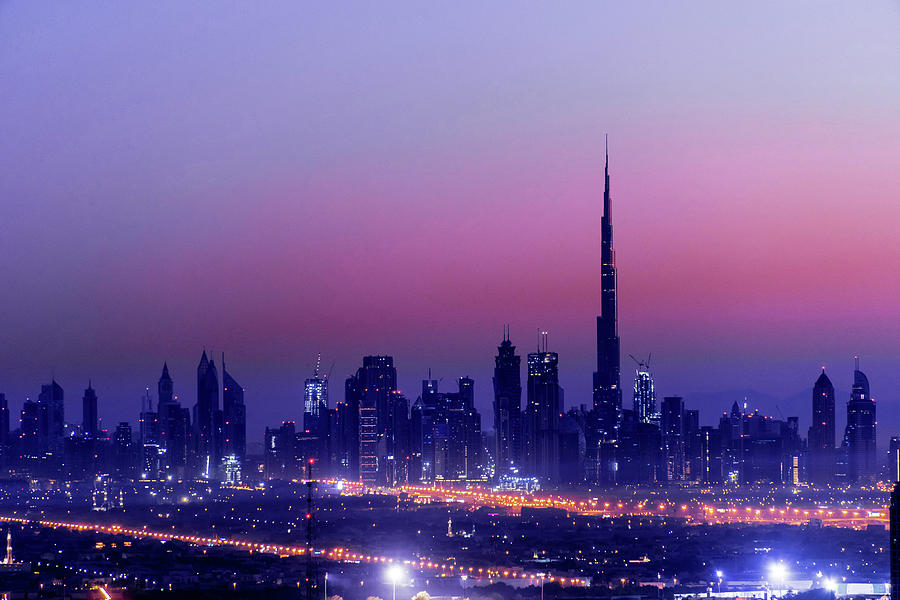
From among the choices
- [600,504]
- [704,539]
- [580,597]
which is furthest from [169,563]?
[600,504]

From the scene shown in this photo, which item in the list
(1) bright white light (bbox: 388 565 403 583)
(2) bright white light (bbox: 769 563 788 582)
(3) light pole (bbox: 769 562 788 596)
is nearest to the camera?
(3) light pole (bbox: 769 562 788 596)

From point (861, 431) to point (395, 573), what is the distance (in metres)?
43.2

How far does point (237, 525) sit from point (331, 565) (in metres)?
17.9

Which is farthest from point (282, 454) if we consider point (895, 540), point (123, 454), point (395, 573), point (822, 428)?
point (895, 540)

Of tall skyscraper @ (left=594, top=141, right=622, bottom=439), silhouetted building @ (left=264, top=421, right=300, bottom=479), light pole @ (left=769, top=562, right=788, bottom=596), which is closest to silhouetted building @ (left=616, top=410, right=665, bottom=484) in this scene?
tall skyscraper @ (left=594, top=141, right=622, bottom=439)

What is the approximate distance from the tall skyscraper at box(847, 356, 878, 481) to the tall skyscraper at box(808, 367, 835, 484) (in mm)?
1816

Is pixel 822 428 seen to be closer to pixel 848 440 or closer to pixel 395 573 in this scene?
pixel 848 440

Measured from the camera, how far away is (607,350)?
7206cm

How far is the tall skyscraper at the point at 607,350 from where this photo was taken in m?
68.5

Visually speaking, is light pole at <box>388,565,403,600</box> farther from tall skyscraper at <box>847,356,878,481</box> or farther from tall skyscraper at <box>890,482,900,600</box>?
tall skyscraper at <box>847,356,878,481</box>

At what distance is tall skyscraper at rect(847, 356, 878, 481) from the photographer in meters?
68.4

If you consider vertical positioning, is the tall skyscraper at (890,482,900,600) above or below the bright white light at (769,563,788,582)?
above

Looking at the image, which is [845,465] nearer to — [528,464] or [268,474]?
[528,464]

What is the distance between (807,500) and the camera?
198 ft
